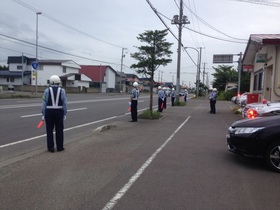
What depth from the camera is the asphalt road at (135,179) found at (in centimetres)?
456

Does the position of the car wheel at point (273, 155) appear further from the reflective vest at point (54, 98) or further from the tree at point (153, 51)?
the tree at point (153, 51)

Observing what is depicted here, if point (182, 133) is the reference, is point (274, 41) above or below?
above

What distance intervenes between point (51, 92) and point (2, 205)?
12.0ft

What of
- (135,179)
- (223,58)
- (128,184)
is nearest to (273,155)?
(135,179)

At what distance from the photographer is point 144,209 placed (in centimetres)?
430

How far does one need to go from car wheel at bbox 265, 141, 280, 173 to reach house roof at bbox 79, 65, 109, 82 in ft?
248

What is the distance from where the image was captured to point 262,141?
6363 millimetres

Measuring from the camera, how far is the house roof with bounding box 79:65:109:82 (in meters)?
83.6

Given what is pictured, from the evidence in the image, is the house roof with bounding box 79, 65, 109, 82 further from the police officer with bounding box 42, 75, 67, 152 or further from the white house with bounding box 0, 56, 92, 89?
the police officer with bounding box 42, 75, 67, 152

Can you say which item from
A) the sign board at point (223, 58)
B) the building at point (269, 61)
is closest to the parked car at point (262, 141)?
the building at point (269, 61)

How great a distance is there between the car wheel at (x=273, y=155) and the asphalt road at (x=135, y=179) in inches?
7.3

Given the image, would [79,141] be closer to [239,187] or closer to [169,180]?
[169,180]

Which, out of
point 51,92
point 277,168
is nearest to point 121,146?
point 51,92

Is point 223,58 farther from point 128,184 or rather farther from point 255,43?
point 128,184
